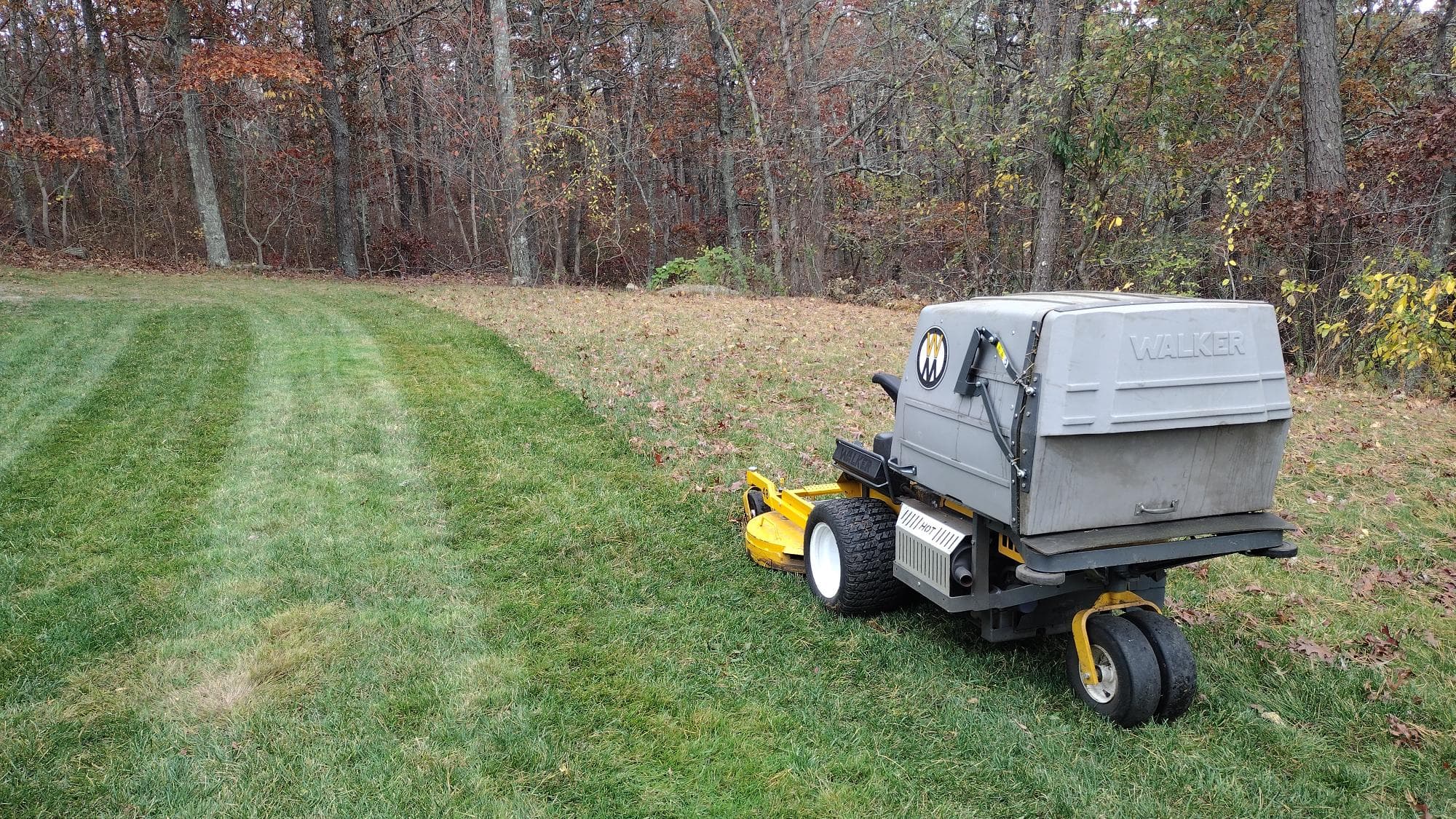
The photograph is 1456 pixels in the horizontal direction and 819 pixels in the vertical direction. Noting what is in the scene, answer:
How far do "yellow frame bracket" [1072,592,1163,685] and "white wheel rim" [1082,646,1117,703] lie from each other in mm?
15

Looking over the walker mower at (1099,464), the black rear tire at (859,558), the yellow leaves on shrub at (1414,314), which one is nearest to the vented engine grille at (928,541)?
the walker mower at (1099,464)

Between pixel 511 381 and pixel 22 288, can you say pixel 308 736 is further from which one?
pixel 22 288

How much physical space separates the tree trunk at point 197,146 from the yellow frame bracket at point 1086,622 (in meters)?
21.9

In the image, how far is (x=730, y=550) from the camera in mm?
5211

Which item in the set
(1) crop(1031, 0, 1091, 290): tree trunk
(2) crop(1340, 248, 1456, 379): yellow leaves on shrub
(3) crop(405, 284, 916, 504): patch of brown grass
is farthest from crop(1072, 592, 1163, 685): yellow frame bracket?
(1) crop(1031, 0, 1091, 290): tree trunk

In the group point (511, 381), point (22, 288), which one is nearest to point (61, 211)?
point (22, 288)

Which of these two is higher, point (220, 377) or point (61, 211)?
point (61, 211)

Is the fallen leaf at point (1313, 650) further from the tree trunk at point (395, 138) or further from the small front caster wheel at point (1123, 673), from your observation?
the tree trunk at point (395, 138)

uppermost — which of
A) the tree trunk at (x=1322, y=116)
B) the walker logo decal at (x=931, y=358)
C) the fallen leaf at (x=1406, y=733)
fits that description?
the tree trunk at (x=1322, y=116)

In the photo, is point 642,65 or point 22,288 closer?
point 22,288

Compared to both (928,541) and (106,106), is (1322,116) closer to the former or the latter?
(928,541)

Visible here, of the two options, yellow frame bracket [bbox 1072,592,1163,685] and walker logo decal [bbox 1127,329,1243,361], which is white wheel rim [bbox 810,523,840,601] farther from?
walker logo decal [bbox 1127,329,1243,361]

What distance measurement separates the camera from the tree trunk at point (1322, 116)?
36.7ft

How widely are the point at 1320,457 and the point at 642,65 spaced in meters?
26.0
